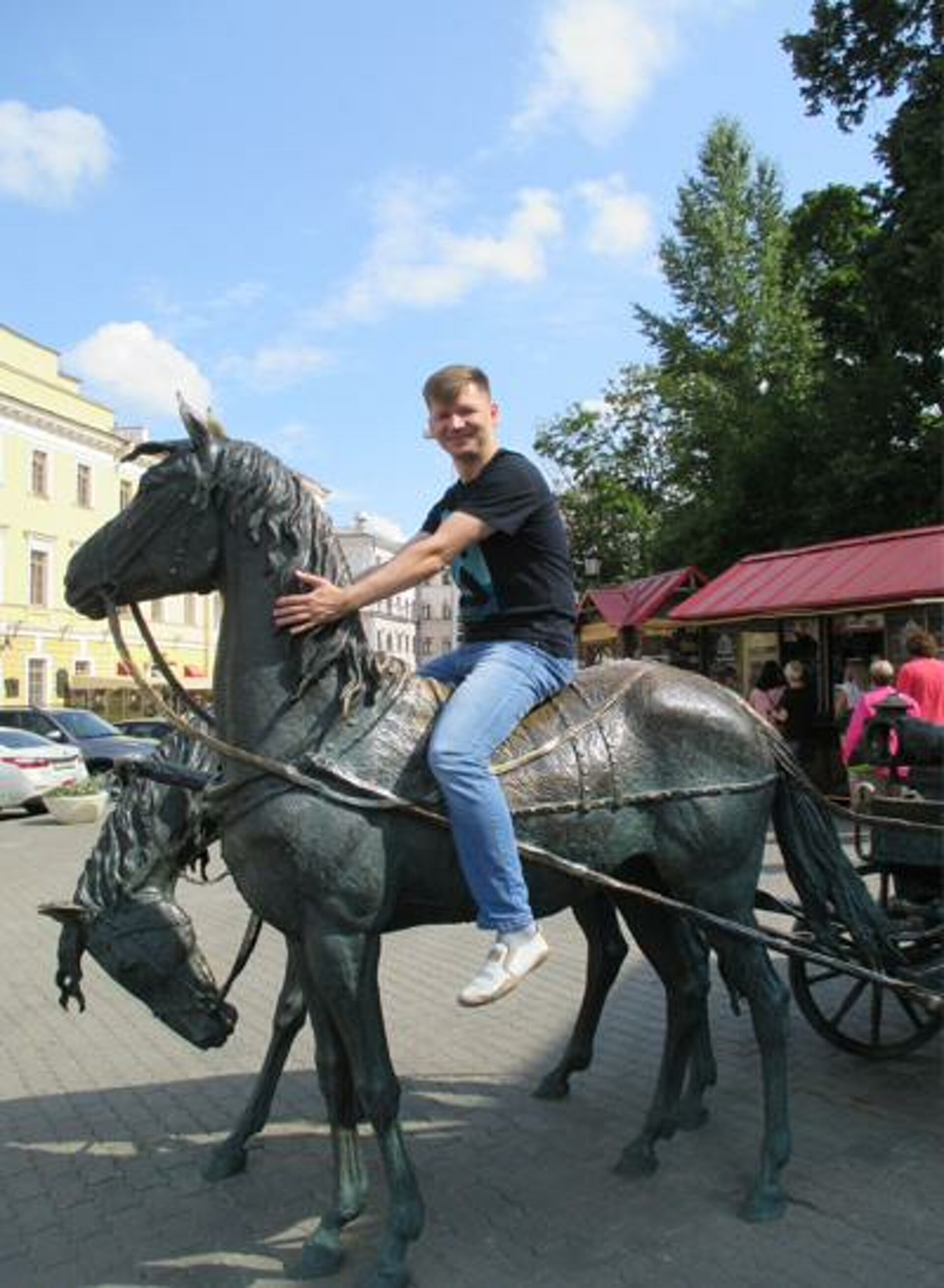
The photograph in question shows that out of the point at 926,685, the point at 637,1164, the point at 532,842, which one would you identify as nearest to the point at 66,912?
the point at 532,842

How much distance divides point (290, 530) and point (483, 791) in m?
0.96

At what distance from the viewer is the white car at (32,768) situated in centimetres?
1762

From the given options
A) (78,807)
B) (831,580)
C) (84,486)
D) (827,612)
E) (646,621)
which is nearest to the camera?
(827,612)

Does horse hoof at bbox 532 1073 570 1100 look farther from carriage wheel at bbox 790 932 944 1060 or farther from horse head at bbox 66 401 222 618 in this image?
horse head at bbox 66 401 222 618

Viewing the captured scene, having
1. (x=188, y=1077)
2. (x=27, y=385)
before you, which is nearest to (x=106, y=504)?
(x=27, y=385)

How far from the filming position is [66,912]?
406 cm

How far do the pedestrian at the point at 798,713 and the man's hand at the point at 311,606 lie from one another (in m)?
10.9

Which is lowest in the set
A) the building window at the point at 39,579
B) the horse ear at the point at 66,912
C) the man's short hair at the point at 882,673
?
the horse ear at the point at 66,912

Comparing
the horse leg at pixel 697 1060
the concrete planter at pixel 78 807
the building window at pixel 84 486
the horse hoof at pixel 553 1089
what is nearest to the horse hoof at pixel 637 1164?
the horse leg at pixel 697 1060

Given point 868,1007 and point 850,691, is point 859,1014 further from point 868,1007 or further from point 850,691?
point 850,691

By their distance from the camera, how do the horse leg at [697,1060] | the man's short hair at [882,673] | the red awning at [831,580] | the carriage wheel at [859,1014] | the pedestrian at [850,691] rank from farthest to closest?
the red awning at [831,580], the pedestrian at [850,691], the man's short hair at [882,673], the carriage wheel at [859,1014], the horse leg at [697,1060]

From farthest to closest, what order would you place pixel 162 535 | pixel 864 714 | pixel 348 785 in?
1. pixel 864 714
2. pixel 162 535
3. pixel 348 785

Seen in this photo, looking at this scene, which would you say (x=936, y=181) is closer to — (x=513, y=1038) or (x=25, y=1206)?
(x=513, y=1038)

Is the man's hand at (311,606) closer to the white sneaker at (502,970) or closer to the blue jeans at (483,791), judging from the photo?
the blue jeans at (483,791)
